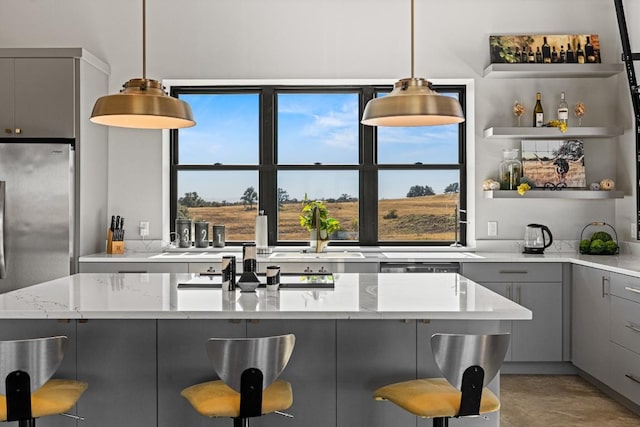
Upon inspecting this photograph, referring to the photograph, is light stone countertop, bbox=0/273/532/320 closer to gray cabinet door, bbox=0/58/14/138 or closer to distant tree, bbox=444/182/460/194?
gray cabinet door, bbox=0/58/14/138

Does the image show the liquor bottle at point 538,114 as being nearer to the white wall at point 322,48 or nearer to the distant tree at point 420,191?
the white wall at point 322,48

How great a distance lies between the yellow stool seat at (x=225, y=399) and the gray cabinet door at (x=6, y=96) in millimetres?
3263

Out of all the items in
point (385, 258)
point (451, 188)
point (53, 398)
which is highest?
point (451, 188)

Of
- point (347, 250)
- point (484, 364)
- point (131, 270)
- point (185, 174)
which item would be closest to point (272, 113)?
point (185, 174)

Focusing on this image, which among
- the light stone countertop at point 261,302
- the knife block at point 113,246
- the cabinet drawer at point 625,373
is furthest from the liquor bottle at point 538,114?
the knife block at point 113,246

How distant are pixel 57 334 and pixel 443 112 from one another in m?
2.02

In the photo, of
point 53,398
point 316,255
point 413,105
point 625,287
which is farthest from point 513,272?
point 53,398

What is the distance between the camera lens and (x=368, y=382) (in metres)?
2.92

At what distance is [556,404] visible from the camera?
430cm

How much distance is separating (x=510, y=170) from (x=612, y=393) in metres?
1.93

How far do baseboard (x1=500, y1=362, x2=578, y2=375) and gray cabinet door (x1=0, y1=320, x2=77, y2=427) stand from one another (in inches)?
133

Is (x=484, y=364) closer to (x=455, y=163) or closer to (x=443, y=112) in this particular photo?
(x=443, y=112)

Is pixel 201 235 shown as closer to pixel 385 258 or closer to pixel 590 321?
pixel 385 258

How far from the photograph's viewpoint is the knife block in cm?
529
